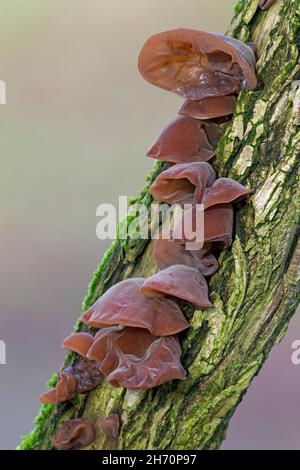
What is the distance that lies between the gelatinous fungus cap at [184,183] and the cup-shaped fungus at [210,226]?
0.15ft

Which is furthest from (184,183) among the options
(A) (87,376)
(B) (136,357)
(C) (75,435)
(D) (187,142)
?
(C) (75,435)

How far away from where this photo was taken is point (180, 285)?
158 cm

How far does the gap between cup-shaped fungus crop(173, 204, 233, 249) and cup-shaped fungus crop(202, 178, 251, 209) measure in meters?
0.03

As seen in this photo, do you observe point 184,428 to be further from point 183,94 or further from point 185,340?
point 183,94

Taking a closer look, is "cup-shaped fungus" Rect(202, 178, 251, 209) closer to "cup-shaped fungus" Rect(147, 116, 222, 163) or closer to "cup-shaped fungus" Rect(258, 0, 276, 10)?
"cup-shaped fungus" Rect(147, 116, 222, 163)

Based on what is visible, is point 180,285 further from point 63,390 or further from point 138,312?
point 63,390

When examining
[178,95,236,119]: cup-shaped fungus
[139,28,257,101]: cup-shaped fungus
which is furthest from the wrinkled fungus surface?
[178,95,236,119]: cup-shaped fungus

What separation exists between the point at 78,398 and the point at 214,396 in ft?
1.54

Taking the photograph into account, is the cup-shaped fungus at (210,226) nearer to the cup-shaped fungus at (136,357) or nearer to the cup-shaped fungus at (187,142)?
the cup-shaped fungus at (187,142)

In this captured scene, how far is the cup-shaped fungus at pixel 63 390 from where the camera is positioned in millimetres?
1938

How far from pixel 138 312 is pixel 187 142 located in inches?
18.0

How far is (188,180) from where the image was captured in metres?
1.69

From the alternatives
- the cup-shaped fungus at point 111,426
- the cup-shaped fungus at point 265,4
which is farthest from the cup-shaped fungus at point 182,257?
the cup-shaped fungus at point 265,4

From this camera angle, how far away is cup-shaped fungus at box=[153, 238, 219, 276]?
1663 mm
